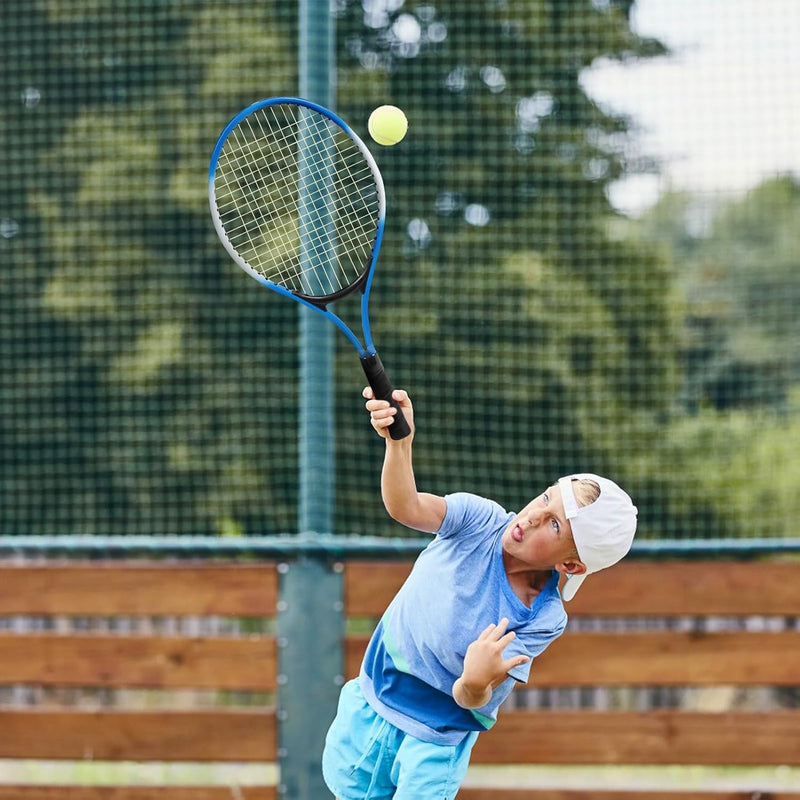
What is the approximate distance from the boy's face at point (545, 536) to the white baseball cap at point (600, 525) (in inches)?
0.8

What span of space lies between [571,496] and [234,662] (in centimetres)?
176

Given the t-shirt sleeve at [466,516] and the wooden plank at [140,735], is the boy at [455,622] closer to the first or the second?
the t-shirt sleeve at [466,516]

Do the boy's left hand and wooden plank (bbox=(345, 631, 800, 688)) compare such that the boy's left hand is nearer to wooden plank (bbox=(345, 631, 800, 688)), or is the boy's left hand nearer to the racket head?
the racket head

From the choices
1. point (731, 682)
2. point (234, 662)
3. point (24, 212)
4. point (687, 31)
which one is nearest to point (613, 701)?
point (731, 682)

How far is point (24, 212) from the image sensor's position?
650 cm

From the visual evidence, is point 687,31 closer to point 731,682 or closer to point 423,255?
point 423,255

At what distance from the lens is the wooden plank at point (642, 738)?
142 inches

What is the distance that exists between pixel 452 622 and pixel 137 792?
6.02 feet

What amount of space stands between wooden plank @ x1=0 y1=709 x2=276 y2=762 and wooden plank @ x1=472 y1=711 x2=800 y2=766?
745mm

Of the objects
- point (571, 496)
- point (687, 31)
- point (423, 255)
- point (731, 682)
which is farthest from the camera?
point (423, 255)

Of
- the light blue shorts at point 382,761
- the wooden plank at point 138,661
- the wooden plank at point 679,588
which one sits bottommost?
the wooden plank at point 138,661

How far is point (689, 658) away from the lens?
143 inches

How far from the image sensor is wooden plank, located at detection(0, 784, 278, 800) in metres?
3.59

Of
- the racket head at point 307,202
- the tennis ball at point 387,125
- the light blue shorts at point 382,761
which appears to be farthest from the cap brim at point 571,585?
the tennis ball at point 387,125
